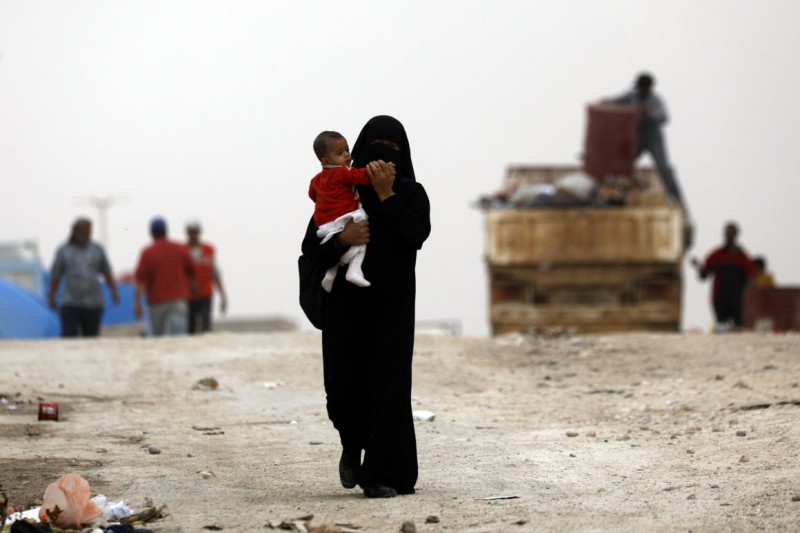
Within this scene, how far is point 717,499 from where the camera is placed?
6.28 meters

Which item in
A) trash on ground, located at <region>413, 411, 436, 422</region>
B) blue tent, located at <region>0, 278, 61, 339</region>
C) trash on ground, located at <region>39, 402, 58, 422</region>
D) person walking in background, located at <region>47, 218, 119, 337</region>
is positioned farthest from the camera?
blue tent, located at <region>0, 278, 61, 339</region>

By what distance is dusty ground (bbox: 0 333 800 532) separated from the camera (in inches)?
242

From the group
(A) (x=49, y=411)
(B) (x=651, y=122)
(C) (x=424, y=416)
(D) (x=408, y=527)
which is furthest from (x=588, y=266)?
(D) (x=408, y=527)

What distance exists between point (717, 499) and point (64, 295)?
419 inches

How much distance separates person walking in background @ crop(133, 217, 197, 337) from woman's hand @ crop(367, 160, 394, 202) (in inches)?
387

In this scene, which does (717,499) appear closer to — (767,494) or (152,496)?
(767,494)

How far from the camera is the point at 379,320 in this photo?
6.52 meters

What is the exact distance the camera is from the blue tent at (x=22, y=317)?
18359 millimetres

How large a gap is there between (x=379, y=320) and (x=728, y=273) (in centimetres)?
1338

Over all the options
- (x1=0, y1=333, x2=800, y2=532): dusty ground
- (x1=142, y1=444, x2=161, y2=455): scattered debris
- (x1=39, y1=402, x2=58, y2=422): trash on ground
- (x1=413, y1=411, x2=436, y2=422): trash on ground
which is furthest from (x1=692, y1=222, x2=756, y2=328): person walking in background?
(x1=142, y1=444, x2=161, y2=455): scattered debris

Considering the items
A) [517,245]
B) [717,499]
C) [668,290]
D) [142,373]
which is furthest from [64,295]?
[717,499]

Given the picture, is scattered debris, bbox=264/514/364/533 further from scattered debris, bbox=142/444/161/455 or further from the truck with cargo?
the truck with cargo

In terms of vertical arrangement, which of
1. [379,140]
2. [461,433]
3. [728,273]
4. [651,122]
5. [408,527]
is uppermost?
[651,122]

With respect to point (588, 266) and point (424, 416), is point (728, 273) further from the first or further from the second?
point (424, 416)
